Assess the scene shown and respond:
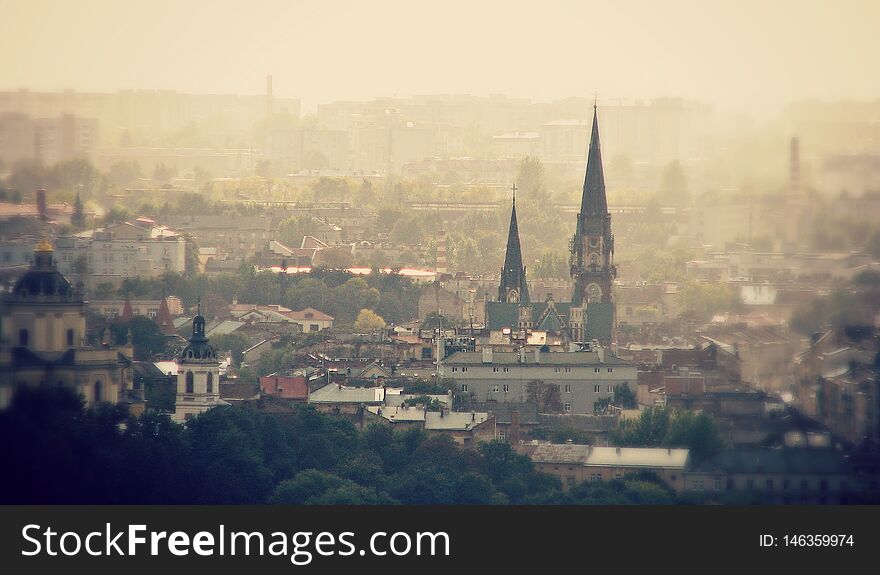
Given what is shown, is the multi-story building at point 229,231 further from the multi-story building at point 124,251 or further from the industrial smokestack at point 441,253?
the multi-story building at point 124,251

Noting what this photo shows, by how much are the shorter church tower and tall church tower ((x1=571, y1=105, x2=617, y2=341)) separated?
70.2ft

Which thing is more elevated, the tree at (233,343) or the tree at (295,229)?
the tree at (295,229)

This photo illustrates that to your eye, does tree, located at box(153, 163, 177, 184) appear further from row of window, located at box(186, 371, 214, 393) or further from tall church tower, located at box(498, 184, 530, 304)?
row of window, located at box(186, 371, 214, 393)

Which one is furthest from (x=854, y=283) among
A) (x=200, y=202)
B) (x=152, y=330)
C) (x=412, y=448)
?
(x=200, y=202)

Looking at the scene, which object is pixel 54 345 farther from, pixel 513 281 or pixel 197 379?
pixel 513 281

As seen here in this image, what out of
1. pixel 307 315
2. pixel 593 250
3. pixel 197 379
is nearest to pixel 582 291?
pixel 593 250

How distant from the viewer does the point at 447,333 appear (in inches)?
2852

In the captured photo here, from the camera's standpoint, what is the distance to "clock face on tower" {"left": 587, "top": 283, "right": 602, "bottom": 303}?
79.1 meters

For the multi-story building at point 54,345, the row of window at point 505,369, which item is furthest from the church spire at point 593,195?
the multi-story building at point 54,345

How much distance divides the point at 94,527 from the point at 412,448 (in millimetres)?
16766

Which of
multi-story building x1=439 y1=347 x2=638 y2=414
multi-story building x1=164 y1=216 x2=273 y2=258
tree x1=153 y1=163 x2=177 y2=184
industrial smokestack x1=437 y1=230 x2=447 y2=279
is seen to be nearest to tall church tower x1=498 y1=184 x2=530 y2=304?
multi-story building x1=439 y1=347 x2=638 y2=414

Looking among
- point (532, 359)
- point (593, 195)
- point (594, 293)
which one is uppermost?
point (593, 195)

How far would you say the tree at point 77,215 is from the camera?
6856 centimetres

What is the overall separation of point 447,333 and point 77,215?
837 cm
